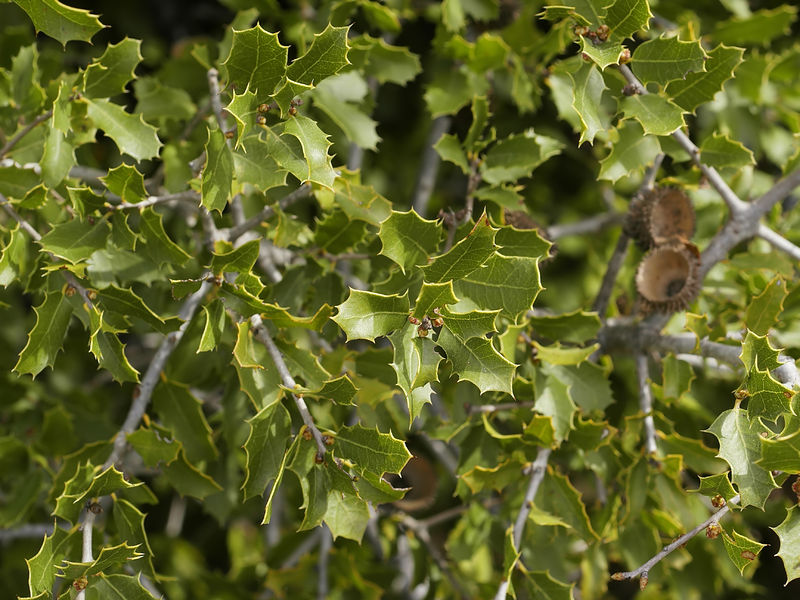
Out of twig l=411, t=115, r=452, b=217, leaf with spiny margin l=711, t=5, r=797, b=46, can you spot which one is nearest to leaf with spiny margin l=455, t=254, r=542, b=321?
twig l=411, t=115, r=452, b=217

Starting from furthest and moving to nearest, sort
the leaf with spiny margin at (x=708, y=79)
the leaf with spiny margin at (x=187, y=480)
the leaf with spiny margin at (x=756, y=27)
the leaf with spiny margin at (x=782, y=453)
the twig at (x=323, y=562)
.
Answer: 1. the leaf with spiny margin at (x=756, y=27)
2. the twig at (x=323, y=562)
3. the leaf with spiny margin at (x=187, y=480)
4. the leaf with spiny margin at (x=708, y=79)
5. the leaf with spiny margin at (x=782, y=453)

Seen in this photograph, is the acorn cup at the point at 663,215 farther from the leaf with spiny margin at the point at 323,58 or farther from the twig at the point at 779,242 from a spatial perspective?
the leaf with spiny margin at the point at 323,58

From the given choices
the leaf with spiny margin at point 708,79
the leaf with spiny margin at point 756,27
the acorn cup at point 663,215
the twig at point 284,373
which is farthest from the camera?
the leaf with spiny margin at point 756,27

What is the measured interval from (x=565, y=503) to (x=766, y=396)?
0.74 m

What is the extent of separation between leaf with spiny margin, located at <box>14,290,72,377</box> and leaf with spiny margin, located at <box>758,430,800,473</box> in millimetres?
1572

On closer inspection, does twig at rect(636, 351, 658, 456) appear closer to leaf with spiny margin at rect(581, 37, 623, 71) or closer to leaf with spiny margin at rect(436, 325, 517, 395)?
leaf with spiny margin at rect(436, 325, 517, 395)

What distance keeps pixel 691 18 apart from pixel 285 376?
86.0 inches

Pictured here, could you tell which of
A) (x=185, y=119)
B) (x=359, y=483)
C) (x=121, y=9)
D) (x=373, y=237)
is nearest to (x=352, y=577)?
(x=359, y=483)

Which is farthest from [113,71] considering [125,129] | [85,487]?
[85,487]

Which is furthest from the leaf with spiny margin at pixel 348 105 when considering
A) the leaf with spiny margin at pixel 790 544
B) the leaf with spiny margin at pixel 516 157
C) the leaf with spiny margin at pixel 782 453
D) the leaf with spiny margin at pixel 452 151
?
the leaf with spiny margin at pixel 790 544

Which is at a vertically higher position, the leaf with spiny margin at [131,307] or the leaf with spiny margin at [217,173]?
the leaf with spiny margin at [217,173]

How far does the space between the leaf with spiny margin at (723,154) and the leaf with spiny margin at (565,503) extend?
39.0 inches

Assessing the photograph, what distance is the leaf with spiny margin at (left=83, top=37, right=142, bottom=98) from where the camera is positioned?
2.02m

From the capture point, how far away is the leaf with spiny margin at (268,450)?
1739 millimetres
